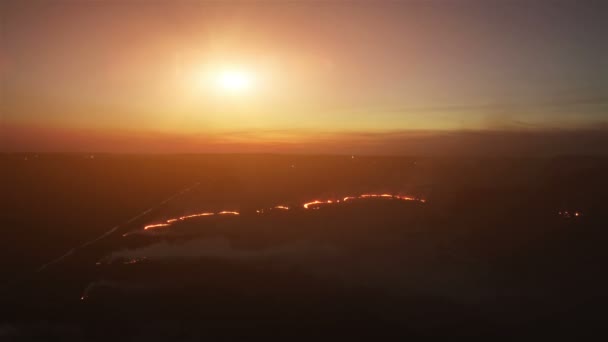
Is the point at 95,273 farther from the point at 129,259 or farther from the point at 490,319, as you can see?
the point at 490,319

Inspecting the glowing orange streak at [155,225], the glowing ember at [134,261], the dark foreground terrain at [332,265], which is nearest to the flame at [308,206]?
the glowing orange streak at [155,225]

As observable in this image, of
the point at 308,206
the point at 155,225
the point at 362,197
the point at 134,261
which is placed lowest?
the point at 134,261

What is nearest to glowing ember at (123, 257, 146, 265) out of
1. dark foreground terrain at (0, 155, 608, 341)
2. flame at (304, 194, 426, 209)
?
dark foreground terrain at (0, 155, 608, 341)

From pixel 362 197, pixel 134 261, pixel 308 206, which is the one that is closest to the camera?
pixel 134 261

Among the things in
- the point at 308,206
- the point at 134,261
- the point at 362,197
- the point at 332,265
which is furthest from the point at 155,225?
the point at 362,197

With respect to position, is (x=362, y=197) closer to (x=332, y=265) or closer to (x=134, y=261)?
(x=332, y=265)

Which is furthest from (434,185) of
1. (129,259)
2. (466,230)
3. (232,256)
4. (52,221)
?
(52,221)

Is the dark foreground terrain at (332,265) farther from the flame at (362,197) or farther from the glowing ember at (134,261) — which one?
the flame at (362,197)

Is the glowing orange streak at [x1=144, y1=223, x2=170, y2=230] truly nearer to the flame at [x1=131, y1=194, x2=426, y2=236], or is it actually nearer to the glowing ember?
the flame at [x1=131, y1=194, x2=426, y2=236]
